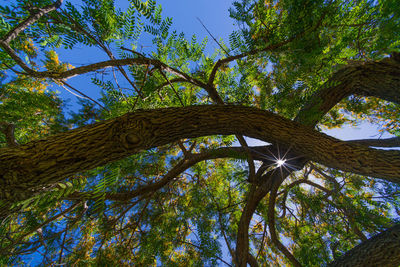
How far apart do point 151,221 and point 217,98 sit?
252 cm

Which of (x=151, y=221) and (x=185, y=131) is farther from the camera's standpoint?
(x=151, y=221)

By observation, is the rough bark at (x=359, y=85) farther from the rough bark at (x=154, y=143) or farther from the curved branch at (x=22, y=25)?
the curved branch at (x=22, y=25)

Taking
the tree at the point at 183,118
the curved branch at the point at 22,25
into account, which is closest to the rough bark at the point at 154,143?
the tree at the point at 183,118

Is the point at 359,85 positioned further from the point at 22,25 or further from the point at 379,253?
the point at 22,25

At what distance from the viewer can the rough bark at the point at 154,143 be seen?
2.46 feet

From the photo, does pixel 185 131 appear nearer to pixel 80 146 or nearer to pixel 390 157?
pixel 80 146

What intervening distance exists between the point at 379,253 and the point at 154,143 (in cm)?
219

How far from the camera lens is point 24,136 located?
6.29 ft

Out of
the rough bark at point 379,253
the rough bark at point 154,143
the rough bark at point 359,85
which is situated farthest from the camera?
the rough bark at point 359,85

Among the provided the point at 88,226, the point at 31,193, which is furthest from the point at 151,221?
the point at 31,193

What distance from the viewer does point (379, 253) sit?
139 centimetres

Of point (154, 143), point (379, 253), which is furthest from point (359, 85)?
point (154, 143)

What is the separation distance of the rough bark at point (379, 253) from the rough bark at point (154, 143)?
65 cm

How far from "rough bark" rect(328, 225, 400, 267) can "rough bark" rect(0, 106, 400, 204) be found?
654 mm
